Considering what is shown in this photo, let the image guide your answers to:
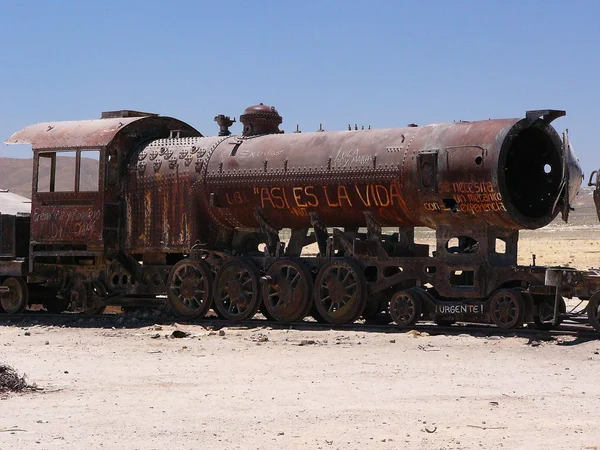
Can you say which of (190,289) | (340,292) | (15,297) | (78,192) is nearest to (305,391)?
(340,292)

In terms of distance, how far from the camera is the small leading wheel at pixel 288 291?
1752 centimetres

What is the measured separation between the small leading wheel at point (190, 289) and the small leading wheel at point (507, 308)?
5370 mm

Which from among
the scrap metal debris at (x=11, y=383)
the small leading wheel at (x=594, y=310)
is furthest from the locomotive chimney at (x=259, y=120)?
the scrap metal debris at (x=11, y=383)

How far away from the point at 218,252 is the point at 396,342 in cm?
474

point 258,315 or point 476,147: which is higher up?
point 476,147

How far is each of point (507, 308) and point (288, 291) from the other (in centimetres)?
390

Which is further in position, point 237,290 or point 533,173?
point 237,290

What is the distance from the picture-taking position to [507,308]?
15422 millimetres

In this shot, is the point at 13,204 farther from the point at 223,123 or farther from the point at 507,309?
the point at 507,309

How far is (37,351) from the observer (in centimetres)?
1495

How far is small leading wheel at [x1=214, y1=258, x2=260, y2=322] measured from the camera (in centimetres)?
1809

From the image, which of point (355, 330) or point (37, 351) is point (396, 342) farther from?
point (37, 351)

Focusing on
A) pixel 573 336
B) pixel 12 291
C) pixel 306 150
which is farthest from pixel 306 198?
pixel 12 291

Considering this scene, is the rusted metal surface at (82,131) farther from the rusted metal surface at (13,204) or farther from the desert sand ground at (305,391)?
the desert sand ground at (305,391)
